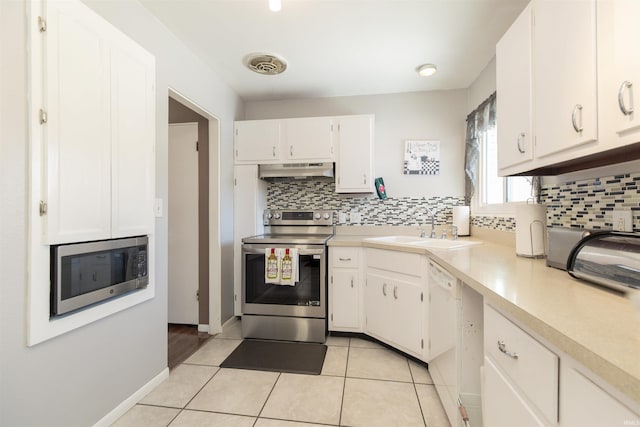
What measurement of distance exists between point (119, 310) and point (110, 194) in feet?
2.08

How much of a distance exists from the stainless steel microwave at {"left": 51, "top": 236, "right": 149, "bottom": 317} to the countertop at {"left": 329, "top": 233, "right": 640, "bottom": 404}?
1713mm

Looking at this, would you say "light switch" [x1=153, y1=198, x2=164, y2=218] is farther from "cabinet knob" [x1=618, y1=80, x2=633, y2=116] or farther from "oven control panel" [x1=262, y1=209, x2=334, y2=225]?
"cabinet knob" [x1=618, y1=80, x2=633, y2=116]

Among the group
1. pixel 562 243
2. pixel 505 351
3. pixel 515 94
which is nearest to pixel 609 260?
pixel 562 243

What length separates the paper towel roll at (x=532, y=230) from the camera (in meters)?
1.41

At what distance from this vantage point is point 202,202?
107 inches

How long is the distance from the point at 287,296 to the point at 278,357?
49cm

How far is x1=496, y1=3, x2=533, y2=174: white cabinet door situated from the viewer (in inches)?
48.4

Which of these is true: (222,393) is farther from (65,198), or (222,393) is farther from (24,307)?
(65,198)

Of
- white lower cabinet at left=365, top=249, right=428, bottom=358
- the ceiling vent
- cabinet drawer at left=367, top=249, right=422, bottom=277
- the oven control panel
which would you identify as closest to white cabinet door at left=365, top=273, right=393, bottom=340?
white lower cabinet at left=365, top=249, right=428, bottom=358

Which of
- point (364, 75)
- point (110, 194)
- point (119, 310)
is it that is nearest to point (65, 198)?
point (110, 194)

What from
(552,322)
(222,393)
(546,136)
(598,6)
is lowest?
(222,393)

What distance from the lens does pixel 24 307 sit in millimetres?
1057

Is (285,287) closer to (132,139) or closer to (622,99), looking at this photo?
(132,139)

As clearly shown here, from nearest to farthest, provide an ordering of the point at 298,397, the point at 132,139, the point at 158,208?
the point at 132,139 < the point at 298,397 < the point at 158,208
